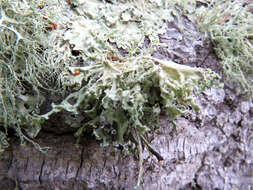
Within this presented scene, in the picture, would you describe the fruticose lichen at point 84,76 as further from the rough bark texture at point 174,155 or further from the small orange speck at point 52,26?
the rough bark texture at point 174,155

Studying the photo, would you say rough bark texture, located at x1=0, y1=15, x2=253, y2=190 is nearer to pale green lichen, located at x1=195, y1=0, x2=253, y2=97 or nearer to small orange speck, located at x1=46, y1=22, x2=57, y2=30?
pale green lichen, located at x1=195, y1=0, x2=253, y2=97

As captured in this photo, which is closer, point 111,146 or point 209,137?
point 111,146

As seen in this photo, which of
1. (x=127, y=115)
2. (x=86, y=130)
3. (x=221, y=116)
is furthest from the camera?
(x=221, y=116)

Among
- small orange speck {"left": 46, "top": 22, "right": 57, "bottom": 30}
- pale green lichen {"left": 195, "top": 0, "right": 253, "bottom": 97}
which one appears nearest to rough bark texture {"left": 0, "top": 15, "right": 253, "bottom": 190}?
pale green lichen {"left": 195, "top": 0, "right": 253, "bottom": 97}

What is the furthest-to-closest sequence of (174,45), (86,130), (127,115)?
1. (174,45)
2. (86,130)
3. (127,115)

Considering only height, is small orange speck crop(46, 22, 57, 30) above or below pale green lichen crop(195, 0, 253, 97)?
below

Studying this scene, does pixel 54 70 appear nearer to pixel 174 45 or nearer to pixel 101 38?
pixel 101 38

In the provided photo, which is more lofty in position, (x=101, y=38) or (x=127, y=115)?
(x=101, y=38)

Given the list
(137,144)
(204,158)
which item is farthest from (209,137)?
(137,144)

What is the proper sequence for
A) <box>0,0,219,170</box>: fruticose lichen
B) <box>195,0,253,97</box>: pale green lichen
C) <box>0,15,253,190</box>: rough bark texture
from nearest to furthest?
<box>0,0,219,170</box>: fruticose lichen < <box>0,15,253,190</box>: rough bark texture < <box>195,0,253,97</box>: pale green lichen
